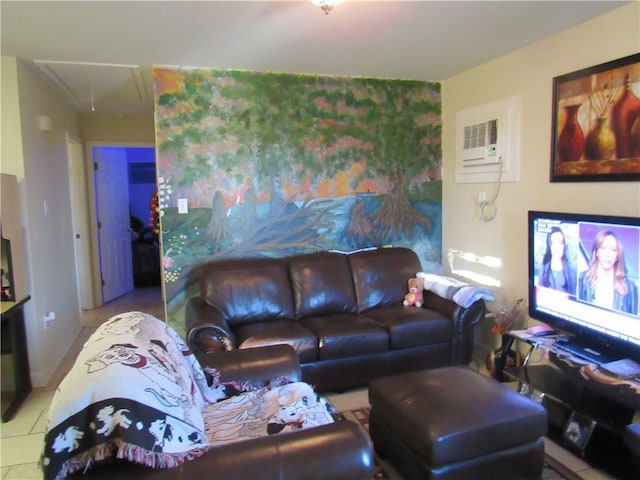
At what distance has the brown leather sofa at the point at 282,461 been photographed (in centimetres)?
125

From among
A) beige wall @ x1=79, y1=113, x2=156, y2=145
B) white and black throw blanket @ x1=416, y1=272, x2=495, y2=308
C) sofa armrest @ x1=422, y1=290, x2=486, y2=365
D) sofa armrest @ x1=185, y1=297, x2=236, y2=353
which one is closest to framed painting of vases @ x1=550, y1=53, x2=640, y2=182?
white and black throw blanket @ x1=416, y1=272, x2=495, y2=308

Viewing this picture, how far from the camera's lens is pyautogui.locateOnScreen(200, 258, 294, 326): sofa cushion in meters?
3.29

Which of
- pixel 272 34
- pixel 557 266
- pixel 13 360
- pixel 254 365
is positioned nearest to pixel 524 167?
pixel 557 266

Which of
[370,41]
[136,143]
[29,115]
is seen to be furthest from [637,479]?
[136,143]

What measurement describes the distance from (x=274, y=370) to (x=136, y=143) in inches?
169

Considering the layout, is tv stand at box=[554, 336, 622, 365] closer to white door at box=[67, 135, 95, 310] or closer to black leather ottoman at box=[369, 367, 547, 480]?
black leather ottoman at box=[369, 367, 547, 480]

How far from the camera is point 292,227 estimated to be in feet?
12.7

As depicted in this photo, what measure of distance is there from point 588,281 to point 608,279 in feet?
0.44

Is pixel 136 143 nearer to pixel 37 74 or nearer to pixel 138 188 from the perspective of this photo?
pixel 37 74

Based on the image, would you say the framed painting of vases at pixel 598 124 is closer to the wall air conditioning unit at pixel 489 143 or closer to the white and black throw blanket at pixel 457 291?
the wall air conditioning unit at pixel 489 143

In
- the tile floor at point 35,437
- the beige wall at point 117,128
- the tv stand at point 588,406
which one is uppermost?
the beige wall at point 117,128

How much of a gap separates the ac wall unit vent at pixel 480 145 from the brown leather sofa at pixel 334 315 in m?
0.96

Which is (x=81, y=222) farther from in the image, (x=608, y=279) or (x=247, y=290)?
(x=608, y=279)

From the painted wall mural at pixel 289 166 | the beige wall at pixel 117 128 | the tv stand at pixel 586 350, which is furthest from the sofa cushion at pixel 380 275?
the beige wall at pixel 117 128
